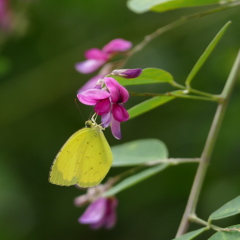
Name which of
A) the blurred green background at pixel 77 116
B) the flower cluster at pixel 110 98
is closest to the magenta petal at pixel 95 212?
the flower cluster at pixel 110 98

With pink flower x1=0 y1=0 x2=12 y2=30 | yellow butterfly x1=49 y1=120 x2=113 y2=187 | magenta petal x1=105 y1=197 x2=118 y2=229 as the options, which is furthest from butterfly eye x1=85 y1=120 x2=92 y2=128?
pink flower x1=0 y1=0 x2=12 y2=30

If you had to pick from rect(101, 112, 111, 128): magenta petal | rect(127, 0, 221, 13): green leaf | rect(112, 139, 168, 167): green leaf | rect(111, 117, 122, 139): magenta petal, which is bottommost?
rect(112, 139, 168, 167): green leaf

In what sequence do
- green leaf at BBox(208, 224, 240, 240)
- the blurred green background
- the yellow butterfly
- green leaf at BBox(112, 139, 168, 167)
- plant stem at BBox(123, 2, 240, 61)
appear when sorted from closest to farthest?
1. green leaf at BBox(208, 224, 240, 240)
2. the yellow butterfly
3. plant stem at BBox(123, 2, 240, 61)
4. green leaf at BBox(112, 139, 168, 167)
5. the blurred green background

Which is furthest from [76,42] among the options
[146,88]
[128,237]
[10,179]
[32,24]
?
[128,237]

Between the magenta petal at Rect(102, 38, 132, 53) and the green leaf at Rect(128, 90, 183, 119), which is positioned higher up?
the magenta petal at Rect(102, 38, 132, 53)

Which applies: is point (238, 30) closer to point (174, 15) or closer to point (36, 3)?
point (174, 15)

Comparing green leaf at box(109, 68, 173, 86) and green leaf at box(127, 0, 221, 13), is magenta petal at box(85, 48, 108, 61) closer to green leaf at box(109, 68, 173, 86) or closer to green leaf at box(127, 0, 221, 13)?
green leaf at box(127, 0, 221, 13)

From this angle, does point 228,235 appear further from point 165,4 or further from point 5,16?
point 5,16
